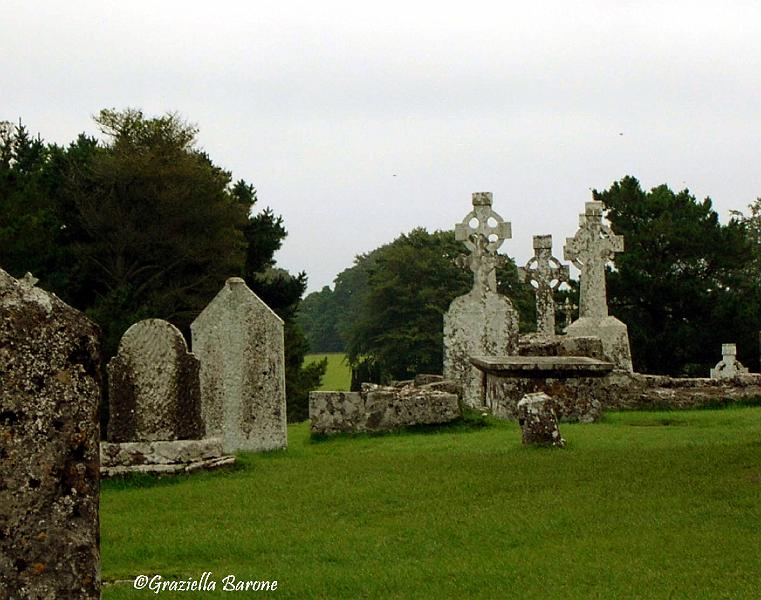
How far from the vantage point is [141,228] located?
143 feet

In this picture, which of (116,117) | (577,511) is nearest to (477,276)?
(577,511)

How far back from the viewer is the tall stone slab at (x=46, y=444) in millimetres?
4781

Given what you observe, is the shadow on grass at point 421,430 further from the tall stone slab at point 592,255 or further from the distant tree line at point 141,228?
the distant tree line at point 141,228

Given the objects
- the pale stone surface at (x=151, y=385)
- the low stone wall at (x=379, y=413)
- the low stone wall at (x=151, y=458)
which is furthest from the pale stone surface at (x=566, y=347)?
the low stone wall at (x=151, y=458)

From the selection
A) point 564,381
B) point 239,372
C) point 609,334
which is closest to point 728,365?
point 609,334

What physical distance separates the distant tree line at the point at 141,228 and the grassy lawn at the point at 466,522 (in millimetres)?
25868

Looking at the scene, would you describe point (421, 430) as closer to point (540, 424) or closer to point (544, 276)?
point (540, 424)

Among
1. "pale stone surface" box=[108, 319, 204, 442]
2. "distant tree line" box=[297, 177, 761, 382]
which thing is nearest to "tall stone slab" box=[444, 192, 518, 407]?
"pale stone surface" box=[108, 319, 204, 442]

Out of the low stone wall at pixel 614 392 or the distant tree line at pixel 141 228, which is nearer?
the low stone wall at pixel 614 392

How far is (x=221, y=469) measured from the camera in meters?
14.2

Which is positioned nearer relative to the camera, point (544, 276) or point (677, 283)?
point (544, 276)

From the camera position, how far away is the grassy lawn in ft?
28.1

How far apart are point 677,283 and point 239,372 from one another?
3266 cm

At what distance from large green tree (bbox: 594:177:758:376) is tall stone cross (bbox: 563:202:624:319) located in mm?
18218
